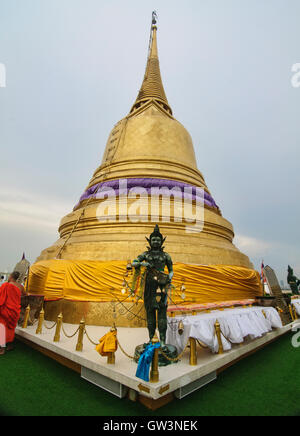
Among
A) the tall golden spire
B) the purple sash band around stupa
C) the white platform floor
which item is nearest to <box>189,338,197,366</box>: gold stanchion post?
the white platform floor

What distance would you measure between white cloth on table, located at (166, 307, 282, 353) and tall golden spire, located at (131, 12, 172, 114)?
12.8m

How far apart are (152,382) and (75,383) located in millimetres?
1418

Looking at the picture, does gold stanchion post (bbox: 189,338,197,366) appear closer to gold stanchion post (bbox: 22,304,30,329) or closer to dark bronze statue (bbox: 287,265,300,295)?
gold stanchion post (bbox: 22,304,30,329)

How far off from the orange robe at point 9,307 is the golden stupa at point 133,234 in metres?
1.42

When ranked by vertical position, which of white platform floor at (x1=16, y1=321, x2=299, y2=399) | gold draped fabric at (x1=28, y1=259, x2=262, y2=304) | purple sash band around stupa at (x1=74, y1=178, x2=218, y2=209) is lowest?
white platform floor at (x1=16, y1=321, x2=299, y2=399)

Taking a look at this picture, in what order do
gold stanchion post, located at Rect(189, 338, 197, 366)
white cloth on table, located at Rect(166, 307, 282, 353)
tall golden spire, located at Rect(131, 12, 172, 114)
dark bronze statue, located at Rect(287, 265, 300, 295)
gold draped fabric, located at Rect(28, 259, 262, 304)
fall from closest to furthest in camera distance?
gold stanchion post, located at Rect(189, 338, 197, 366) → white cloth on table, located at Rect(166, 307, 282, 353) → gold draped fabric, located at Rect(28, 259, 262, 304) → dark bronze statue, located at Rect(287, 265, 300, 295) → tall golden spire, located at Rect(131, 12, 172, 114)

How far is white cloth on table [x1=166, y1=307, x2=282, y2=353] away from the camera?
147 inches

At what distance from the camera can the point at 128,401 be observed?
293cm

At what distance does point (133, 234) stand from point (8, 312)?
395cm

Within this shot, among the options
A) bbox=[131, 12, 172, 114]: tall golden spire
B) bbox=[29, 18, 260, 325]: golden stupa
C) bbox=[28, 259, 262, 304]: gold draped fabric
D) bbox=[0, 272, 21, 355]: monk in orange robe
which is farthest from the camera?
bbox=[131, 12, 172, 114]: tall golden spire

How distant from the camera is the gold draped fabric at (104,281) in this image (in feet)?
20.2

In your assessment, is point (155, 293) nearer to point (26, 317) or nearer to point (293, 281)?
point (26, 317)

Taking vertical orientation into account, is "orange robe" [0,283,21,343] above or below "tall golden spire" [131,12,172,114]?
below

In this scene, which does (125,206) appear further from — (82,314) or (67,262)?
(82,314)
